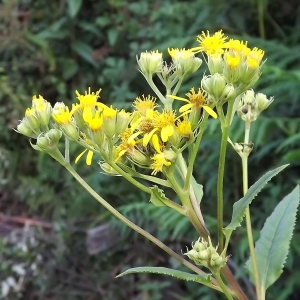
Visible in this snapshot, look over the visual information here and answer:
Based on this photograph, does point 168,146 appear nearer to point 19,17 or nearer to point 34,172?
point 34,172

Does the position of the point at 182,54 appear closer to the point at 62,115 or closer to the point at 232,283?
the point at 62,115

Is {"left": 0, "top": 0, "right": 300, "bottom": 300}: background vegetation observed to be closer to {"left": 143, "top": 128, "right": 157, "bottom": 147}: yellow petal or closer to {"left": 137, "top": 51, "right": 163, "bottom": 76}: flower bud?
{"left": 137, "top": 51, "right": 163, "bottom": 76}: flower bud

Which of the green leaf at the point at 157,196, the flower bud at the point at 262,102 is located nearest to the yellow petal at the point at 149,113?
the green leaf at the point at 157,196

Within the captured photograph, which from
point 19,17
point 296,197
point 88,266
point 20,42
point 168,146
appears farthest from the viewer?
point 19,17

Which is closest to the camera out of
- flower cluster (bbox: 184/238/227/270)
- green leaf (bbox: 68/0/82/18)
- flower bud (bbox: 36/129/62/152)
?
flower cluster (bbox: 184/238/227/270)

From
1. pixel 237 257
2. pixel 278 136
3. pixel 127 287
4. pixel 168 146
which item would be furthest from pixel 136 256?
pixel 168 146

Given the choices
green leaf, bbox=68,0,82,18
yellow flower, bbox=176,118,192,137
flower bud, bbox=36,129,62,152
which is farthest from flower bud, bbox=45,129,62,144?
green leaf, bbox=68,0,82,18

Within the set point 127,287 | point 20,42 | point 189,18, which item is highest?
point 20,42
